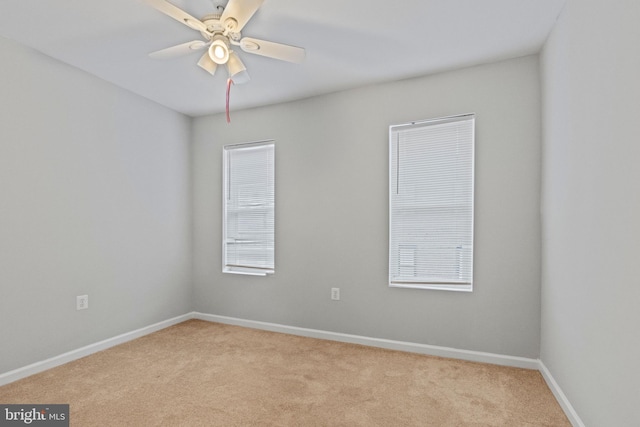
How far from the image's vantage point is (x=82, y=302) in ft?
9.70

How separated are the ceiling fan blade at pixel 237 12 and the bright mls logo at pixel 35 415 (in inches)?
100

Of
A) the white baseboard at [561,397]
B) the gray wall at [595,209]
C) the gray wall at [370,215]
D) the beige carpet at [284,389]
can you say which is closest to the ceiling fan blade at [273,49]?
the gray wall at [370,215]

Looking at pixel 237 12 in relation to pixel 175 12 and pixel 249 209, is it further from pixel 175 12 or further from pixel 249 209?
pixel 249 209

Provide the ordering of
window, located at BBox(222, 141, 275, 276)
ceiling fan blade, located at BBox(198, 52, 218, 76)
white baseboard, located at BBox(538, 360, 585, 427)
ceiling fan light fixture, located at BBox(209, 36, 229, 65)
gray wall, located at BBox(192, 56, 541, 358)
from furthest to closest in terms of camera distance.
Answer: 1. window, located at BBox(222, 141, 275, 276)
2. gray wall, located at BBox(192, 56, 541, 358)
3. ceiling fan blade, located at BBox(198, 52, 218, 76)
4. ceiling fan light fixture, located at BBox(209, 36, 229, 65)
5. white baseboard, located at BBox(538, 360, 585, 427)

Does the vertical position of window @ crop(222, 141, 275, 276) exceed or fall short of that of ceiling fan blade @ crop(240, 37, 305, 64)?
it falls short

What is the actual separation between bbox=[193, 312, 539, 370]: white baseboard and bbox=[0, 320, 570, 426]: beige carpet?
0.07m

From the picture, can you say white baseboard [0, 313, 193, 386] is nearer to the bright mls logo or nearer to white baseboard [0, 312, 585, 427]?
white baseboard [0, 312, 585, 427]

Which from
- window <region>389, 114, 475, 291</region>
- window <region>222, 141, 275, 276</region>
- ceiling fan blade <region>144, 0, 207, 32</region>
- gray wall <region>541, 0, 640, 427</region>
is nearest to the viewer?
gray wall <region>541, 0, 640, 427</region>

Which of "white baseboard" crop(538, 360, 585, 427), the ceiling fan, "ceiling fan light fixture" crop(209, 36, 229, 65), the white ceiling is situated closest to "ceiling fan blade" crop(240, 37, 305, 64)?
the ceiling fan

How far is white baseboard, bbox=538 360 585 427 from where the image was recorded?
1901 mm

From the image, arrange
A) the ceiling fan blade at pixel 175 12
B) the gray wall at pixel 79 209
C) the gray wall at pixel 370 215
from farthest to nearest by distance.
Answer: the gray wall at pixel 370 215, the gray wall at pixel 79 209, the ceiling fan blade at pixel 175 12

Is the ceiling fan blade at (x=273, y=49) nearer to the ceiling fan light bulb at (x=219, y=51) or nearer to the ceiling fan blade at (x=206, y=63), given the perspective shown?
the ceiling fan light bulb at (x=219, y=51)

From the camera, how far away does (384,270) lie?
3188 millimetres

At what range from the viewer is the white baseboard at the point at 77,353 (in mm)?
2455
